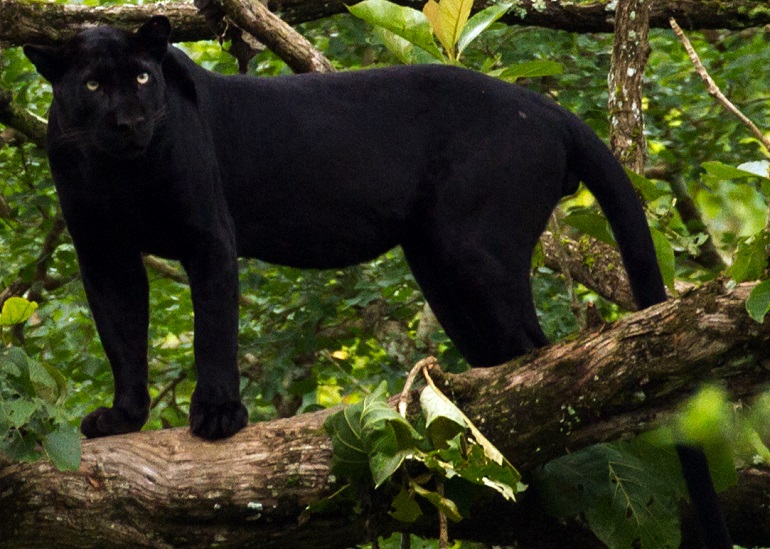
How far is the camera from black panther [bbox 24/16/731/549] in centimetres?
287

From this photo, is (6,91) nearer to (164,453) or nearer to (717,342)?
(164,453)

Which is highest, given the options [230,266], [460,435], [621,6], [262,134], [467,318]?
[621,6]

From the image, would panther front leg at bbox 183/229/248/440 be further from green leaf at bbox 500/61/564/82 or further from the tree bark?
green leaf at bbox 500/61/564/82

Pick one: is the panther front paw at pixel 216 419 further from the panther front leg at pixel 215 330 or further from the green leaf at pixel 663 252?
the green leaf at pixel 663 252

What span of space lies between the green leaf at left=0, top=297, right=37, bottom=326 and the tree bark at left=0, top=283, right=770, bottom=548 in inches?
14.4

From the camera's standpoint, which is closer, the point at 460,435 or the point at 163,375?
the point at 460,435

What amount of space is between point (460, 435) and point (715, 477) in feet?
→ 2.48

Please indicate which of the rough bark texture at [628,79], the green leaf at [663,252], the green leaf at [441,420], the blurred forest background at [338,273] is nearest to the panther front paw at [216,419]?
the green leaf at [441,420]

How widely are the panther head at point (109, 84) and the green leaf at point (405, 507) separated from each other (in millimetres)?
1108

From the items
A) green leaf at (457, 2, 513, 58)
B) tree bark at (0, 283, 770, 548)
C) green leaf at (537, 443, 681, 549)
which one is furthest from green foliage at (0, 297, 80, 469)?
green leaf at (457, 2, 513, 58)

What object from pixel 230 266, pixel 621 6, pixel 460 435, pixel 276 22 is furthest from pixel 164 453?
pixel 621 6

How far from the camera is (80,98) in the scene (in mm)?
2820

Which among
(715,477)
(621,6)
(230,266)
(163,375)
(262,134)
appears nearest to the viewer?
(715,477)

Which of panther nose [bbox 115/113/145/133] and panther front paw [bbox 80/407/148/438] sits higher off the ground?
panther nose [bbox 115/113/145/133]
